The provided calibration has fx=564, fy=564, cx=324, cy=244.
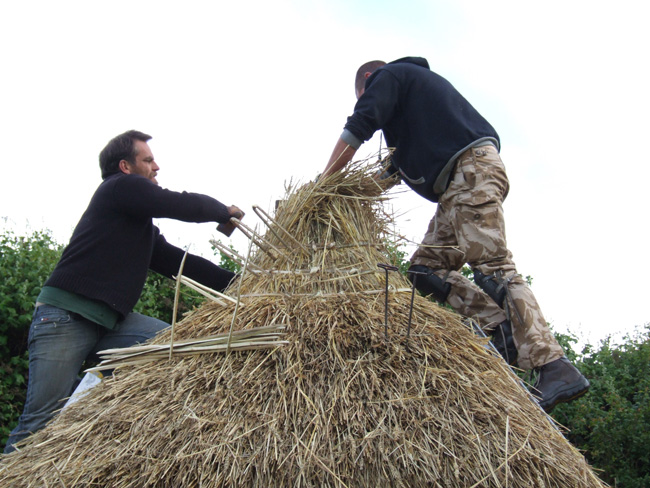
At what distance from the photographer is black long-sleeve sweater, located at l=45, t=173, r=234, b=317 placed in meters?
3.03

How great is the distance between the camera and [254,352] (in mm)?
2307

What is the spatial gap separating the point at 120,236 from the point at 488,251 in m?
2.07

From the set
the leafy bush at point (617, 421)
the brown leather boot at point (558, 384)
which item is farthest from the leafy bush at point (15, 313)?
the leafy bush at point (617, 421)

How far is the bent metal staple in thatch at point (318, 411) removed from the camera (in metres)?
1.94

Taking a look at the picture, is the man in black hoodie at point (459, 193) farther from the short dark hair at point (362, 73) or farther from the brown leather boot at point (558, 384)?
the short dark hair at point (362, 73)

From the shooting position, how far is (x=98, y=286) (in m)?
3.07

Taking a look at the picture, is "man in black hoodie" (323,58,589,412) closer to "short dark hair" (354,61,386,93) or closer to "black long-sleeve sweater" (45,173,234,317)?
"short dark hair" (354,61,386,93)

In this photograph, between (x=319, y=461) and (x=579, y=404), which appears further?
(x=579, y=404)

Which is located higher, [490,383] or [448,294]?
[448,294]

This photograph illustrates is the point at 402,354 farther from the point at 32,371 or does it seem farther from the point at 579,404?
the point at 579,404

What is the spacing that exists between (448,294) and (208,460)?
1946 millimetres

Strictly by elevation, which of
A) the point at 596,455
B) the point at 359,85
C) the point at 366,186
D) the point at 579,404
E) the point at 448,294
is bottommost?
the point at 596,455

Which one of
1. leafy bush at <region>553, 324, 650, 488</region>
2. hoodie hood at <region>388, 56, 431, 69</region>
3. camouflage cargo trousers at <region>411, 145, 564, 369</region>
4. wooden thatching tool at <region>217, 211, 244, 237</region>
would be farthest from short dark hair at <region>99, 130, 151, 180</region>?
leafy bush at <region>553, 324, 650, 488</region>

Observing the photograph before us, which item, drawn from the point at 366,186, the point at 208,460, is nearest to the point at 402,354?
the point at 208,460
